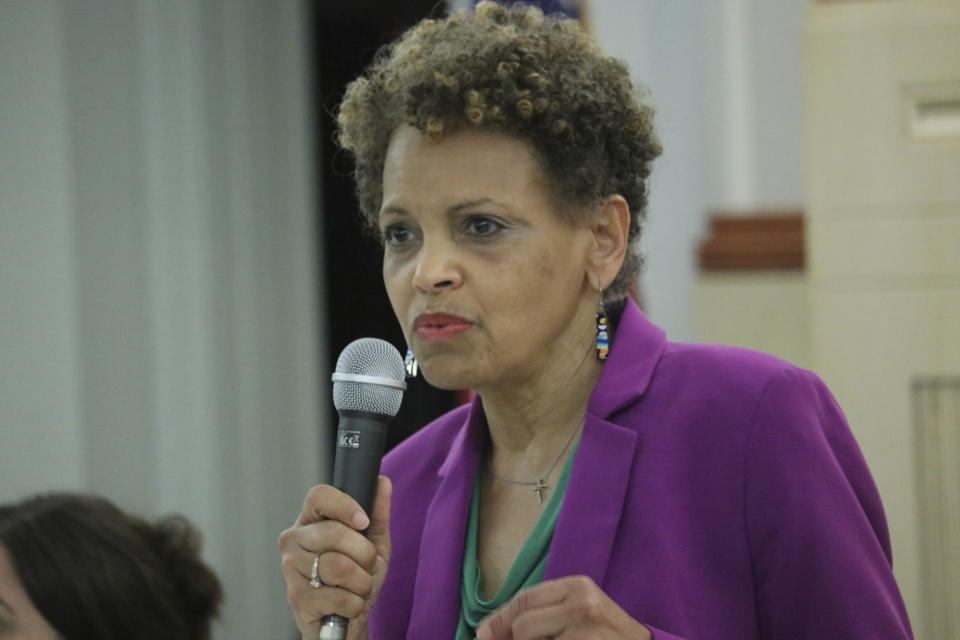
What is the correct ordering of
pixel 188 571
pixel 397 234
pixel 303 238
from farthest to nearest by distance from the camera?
pixel 303 238, pixel 188 571, pixel 397 234

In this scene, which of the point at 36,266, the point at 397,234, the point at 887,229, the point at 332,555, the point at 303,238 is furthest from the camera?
the point at 303,238

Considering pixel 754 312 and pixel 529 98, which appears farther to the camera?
pixel 754 312

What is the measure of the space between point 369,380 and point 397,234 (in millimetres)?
258

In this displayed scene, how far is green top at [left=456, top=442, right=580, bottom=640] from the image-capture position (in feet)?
5.53

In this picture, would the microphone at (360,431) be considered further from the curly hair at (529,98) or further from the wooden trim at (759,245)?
the wooden trim at (759,245)

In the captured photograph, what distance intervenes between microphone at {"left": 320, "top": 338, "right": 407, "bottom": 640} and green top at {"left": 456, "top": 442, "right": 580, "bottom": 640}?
26cm

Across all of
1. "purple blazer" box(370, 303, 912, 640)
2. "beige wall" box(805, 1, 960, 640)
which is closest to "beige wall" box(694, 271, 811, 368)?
"beige wall" box(805, 1, 960, 640)

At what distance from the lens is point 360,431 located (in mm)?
1504

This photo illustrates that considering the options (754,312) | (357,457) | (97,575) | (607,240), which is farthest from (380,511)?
(754,312)

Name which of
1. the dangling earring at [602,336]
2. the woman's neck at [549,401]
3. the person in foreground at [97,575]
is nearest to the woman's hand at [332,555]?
the woman's neck at [549,401]

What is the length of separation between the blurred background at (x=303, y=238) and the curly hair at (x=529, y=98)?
1342 millimetres

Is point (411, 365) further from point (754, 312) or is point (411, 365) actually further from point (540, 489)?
point (754, 312)

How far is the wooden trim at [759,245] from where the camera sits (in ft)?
14.6

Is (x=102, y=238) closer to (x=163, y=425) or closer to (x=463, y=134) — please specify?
(x=163, y=425)
